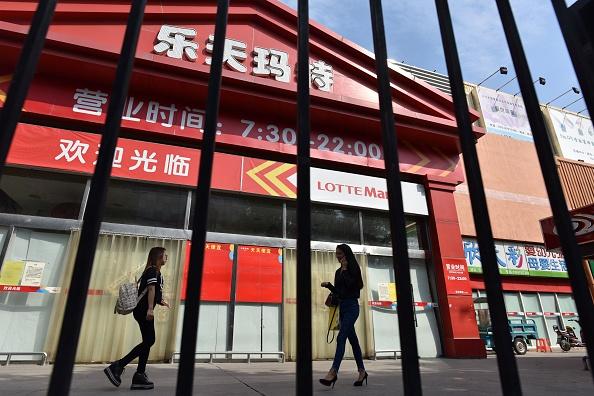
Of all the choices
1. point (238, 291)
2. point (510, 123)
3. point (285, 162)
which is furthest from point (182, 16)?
point (510, 123)

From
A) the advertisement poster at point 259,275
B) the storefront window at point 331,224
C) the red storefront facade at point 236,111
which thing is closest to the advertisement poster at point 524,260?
the red storefront facade at point 236,111

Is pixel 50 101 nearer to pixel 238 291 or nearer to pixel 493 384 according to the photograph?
pixel 238 291

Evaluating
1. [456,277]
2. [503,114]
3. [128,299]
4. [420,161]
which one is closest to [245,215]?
[128,299]

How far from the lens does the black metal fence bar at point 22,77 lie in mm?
1149

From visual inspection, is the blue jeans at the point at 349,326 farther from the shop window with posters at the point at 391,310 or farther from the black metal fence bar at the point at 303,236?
the shop window with posters at the point at 391,310

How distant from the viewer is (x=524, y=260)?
1644 centimetres

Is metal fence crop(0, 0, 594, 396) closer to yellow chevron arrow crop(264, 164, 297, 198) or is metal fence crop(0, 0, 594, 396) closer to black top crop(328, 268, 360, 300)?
black top crop(328, 268, 360, 300)

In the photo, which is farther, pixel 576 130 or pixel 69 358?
pixel 576 130

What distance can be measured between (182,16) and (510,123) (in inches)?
733

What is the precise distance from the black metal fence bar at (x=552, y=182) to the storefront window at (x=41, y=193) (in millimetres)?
8119

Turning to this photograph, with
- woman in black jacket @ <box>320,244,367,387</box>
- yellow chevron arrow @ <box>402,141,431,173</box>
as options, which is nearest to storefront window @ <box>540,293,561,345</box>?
yellow chevron arrow @ <box>402,141,431,173</box>

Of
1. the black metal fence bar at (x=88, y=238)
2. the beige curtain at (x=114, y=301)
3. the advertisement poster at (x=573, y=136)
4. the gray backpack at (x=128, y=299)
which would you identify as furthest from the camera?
the advertisement poster at (x=573, y=136)

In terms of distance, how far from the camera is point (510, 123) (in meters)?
20.7

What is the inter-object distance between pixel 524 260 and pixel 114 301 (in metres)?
16.4
